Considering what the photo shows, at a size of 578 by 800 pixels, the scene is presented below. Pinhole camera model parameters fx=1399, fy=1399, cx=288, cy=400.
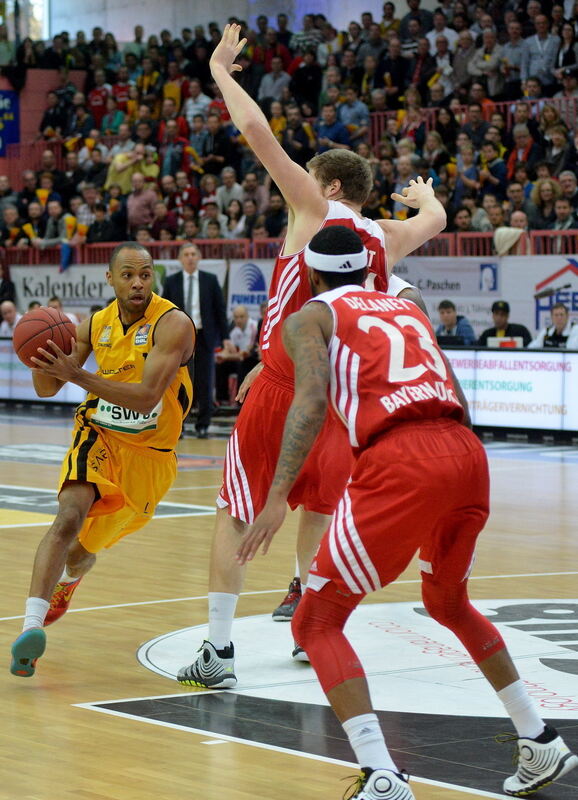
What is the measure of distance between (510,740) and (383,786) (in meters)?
0.89

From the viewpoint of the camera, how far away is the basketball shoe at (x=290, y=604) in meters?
7.18

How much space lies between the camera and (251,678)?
604cm

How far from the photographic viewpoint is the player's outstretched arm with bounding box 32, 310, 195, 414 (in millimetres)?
5922

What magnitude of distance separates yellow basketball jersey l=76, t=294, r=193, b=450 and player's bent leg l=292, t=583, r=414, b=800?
2.41 meters

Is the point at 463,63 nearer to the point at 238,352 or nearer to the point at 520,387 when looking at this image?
the point at 238,352

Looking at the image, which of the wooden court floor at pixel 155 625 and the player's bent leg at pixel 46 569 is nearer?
the wooden court floor at pixel 155 625

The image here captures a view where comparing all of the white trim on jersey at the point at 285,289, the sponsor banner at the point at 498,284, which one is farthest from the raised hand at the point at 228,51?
the sponsor banner at the point at 498,284

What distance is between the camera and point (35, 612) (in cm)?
601

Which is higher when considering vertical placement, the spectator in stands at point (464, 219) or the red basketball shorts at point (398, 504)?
the red basketball shorts at point (398, 504)

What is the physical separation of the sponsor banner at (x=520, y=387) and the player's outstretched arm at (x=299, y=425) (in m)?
12.7

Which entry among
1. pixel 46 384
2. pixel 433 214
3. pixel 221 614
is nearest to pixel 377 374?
pixel 221 614

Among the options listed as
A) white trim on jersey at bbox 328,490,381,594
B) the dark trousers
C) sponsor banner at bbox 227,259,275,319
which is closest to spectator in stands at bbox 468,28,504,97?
sponsor banner at bbox 227,259,275,319

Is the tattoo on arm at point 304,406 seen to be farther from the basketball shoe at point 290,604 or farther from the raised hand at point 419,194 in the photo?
the basketball shoe at point 290,604

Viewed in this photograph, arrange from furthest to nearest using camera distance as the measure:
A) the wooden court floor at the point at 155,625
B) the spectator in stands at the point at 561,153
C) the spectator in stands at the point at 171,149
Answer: the spectator in stands at the point at 171,149
the spectator in stands at the point at 561,153
the wooden court floor at the point at 155,625
